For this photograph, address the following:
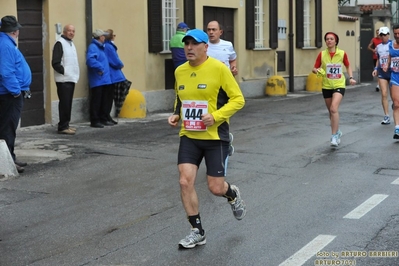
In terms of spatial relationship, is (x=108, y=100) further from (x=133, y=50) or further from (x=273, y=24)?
(x=273, y=24)

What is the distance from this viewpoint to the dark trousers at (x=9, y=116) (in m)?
10.8

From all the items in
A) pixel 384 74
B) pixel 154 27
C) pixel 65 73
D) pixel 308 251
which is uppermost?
pixel 154 27

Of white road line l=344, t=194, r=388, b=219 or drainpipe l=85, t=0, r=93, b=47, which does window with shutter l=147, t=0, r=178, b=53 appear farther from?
white road line l=344, t=194, r=388, b=219

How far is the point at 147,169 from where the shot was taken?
36.0 feet

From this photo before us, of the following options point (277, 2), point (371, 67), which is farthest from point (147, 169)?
point (371, 67)

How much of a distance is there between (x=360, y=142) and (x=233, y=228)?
246 inches

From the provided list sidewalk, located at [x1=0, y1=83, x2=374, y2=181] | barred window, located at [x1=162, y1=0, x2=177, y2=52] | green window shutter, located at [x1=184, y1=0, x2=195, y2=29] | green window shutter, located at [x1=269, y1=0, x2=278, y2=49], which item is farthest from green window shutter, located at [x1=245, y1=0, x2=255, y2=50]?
sidewalk, located at [x1=0, y1=83, x2=374, y2=181]

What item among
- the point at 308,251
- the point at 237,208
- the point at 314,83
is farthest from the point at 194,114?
the point at 314,83

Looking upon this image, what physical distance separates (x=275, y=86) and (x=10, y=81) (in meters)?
14.3

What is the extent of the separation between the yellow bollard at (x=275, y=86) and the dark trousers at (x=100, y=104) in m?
8.90

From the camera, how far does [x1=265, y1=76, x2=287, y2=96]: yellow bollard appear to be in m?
24.3

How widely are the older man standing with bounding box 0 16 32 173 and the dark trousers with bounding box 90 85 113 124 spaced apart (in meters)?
4.60

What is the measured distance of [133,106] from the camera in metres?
17.3

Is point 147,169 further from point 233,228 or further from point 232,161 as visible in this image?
point 233,228
